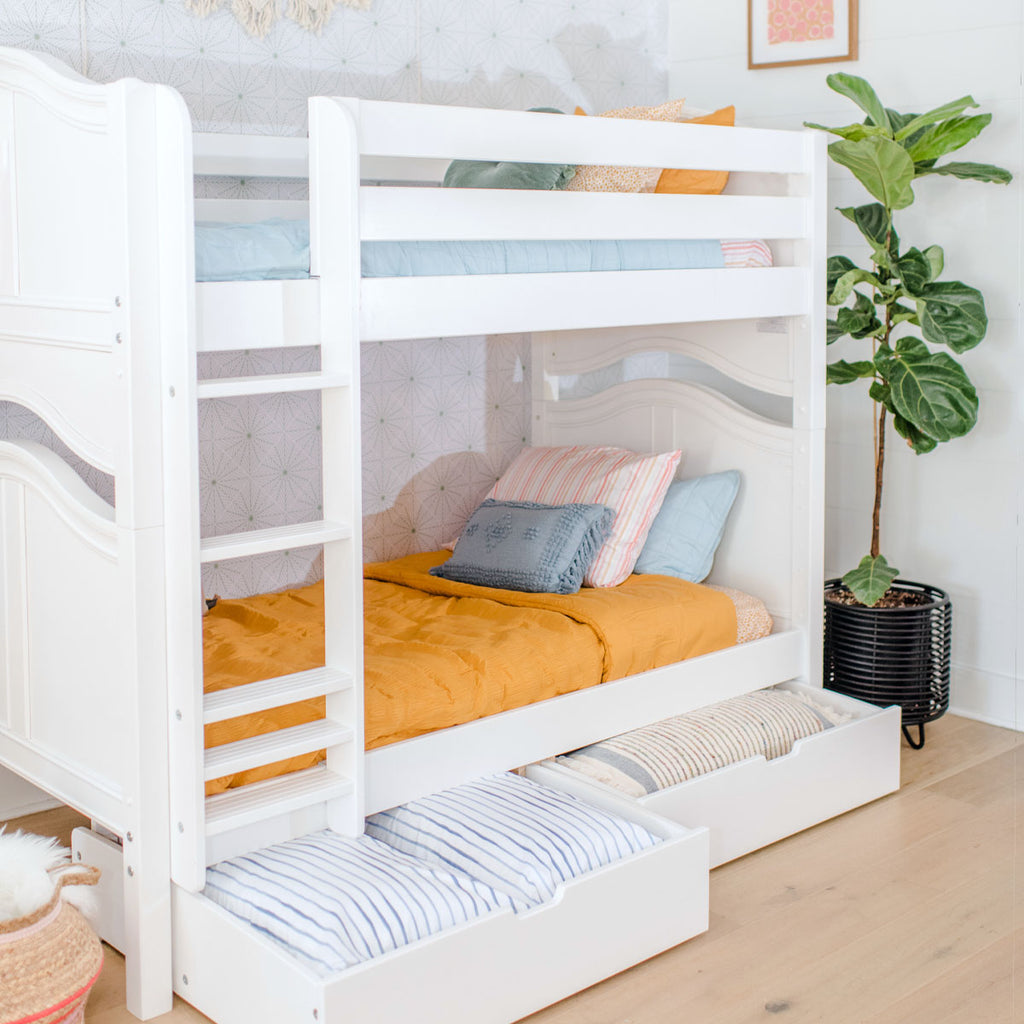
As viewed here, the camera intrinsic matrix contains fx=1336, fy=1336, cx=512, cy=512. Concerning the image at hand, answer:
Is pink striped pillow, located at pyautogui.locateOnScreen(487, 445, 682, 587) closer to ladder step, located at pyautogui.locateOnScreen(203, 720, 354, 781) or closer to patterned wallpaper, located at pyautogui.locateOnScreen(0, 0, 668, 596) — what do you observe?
patterned wallpaper, located at pyautogui.locateOnScreen(0, 0, 668, 596)

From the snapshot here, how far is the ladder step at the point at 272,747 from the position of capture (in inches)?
80.0

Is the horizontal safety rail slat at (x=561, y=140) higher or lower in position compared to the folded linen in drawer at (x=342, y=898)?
higher

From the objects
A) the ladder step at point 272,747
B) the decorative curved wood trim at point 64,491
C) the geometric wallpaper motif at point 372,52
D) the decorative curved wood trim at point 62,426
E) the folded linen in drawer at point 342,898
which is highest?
the geometric wallpaper motif at point 372,52

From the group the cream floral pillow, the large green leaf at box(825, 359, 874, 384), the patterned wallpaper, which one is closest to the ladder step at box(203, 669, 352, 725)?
the patterned wallpaper

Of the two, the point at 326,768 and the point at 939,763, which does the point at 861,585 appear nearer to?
the point at 939,763

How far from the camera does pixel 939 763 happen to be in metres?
3.09

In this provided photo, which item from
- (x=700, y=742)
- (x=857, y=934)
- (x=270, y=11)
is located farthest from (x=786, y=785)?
(x=270, y=11)

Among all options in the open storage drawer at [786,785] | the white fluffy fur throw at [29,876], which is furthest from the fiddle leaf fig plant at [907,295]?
the white fluffy fur throw at [29,876]

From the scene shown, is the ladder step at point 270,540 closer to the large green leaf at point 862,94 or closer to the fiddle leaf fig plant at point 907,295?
the fiddle leaf fig plant at point 907,295

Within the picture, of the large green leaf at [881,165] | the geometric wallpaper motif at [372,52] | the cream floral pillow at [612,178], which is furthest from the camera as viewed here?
the large green leaf at [881,165]

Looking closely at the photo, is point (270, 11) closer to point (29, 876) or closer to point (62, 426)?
point (62, 426)

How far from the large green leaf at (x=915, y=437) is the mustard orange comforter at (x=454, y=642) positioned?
623mm

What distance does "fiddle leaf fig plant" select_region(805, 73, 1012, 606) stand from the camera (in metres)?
2.96

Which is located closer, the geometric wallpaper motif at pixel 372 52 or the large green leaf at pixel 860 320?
the geometric wallpaper motif at pixel 372 52
